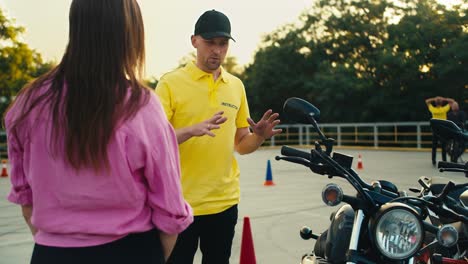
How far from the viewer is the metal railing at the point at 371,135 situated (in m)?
26.0

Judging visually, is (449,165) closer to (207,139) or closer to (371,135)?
(207,139)

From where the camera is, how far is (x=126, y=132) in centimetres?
179

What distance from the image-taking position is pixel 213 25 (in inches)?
135

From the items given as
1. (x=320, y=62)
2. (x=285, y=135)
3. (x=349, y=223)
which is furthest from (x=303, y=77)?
(x=349, y=223)

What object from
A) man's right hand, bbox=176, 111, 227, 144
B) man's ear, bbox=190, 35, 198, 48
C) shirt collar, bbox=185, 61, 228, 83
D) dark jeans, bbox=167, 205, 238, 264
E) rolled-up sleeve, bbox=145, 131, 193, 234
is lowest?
dark jeans, bbox=167, 205, 238, 264

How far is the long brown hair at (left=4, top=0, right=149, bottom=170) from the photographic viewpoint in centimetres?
178

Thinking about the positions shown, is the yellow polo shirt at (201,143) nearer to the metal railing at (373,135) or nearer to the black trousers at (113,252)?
the black trousers at (113,252)

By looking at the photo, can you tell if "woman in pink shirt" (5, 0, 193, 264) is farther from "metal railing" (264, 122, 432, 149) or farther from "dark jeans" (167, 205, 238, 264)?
"metal railing" (264, 122, 432, 149)

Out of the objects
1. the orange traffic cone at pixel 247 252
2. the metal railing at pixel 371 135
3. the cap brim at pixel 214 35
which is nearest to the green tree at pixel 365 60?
the metal railing at pixel 371 135

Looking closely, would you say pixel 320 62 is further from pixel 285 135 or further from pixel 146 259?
pixel 146 259

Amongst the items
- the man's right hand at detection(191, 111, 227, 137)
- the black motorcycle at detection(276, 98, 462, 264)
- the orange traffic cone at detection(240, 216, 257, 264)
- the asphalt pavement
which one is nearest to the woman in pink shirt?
the black motorcycle at detection(276, 98, 462, 264)

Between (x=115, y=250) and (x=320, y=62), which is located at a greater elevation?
(x=320, y=62)

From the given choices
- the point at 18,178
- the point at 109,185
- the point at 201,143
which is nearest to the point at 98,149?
the point at 109,185

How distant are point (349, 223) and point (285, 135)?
1184 inches
